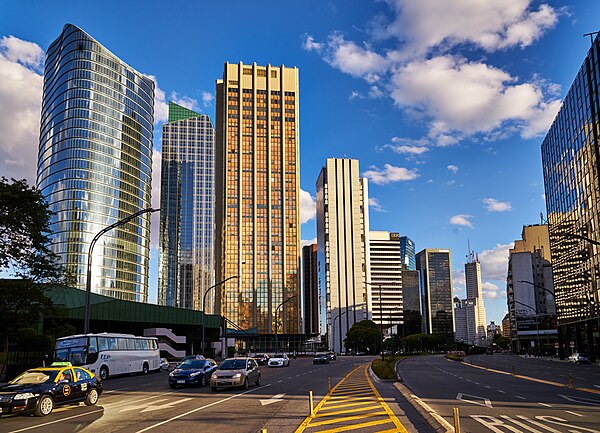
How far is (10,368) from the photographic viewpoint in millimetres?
37344

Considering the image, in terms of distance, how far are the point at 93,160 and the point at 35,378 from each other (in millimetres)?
135984

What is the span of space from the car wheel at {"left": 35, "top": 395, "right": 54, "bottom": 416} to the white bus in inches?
760

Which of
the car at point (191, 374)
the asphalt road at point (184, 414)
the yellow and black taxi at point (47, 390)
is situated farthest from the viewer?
the car at point (191, 374)

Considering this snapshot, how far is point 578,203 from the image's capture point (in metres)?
70.6

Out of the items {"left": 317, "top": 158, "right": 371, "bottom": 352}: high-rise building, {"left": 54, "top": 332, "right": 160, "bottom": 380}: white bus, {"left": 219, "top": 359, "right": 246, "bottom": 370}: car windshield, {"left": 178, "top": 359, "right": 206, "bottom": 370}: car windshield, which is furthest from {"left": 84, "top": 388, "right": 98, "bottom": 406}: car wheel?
{"left": 317, "top": 158, "right": 371, "bottom": 352}: high-rise building

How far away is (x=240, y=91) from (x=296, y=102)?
1733cm

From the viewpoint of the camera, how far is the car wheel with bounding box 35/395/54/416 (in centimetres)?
1734

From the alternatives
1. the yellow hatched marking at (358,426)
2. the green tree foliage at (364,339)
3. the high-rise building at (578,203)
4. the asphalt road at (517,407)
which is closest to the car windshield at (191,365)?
the asphalt road at (517,407)

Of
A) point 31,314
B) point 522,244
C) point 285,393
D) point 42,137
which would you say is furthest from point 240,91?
point 285,393

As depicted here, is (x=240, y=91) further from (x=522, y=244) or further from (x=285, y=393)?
(x=285, y=393)

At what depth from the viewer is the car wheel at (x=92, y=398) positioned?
20.4 m

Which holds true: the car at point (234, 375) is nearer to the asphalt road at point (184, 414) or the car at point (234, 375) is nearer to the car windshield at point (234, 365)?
the car windshield at point (234, 365)

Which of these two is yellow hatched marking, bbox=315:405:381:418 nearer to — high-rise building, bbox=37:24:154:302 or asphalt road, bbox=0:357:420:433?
asphalt road, bbox=0:357:420:433

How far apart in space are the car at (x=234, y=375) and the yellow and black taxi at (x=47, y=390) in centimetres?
559
